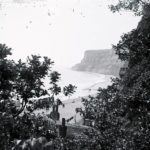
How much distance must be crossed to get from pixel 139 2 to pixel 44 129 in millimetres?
20749

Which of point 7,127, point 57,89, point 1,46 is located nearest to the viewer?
point 7,127

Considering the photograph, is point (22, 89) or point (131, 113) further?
point (131, 113)

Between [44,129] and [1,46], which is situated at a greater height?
[1,46]

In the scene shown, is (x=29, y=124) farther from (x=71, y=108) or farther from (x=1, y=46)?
(x=71, y=108)

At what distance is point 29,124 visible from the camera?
13352 millimetres

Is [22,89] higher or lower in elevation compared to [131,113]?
higher

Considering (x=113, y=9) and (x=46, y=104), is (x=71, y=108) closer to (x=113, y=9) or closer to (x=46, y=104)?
(x=113, y=9)

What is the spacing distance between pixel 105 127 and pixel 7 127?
801cm

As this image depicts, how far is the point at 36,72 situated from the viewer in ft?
45.1

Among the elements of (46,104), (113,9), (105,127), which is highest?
(113,9)

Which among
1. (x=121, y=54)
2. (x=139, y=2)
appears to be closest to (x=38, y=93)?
(x=121, y=54)

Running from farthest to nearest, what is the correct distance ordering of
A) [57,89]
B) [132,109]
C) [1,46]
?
[132,109] → [57,89] → [1,46]

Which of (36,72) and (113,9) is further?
(113,9)

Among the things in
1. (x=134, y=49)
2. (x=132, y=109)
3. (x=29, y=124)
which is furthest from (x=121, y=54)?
(x=29, y=124)
